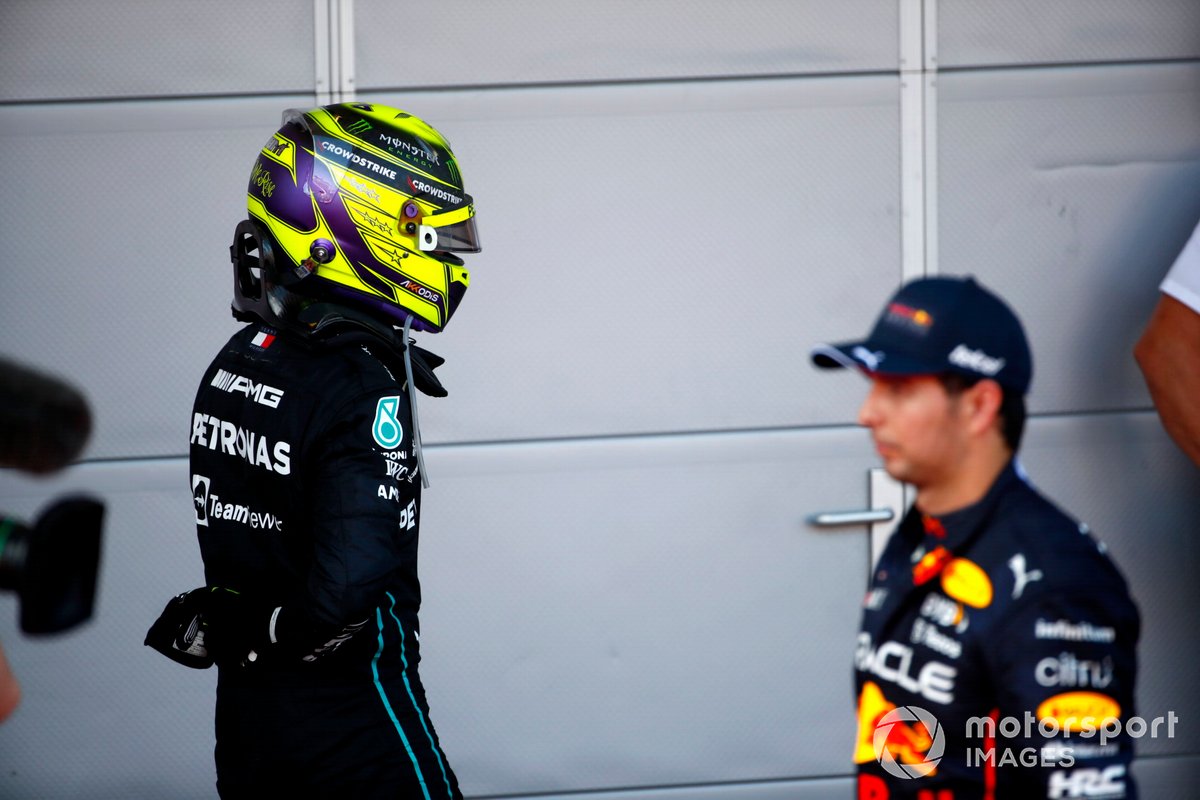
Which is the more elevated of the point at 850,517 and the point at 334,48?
the point at 334,48

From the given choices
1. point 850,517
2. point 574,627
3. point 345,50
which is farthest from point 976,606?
point 345,50

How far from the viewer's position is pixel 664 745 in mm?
4289

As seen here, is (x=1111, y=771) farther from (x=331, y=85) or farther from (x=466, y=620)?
(x=331, y=85)

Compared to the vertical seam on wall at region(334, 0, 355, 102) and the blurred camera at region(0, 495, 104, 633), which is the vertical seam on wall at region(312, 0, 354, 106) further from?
the blurred camera at region(0, 495, 104, 633)

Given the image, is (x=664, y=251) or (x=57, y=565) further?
(x=664, y=251)

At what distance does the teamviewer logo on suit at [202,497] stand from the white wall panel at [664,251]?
144 centimetres

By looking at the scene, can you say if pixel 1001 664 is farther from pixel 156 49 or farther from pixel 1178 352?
pixel 156 49

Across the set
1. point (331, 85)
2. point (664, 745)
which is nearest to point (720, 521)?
point (664, 745)

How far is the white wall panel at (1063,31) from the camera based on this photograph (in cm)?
422

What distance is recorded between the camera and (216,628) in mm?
2635

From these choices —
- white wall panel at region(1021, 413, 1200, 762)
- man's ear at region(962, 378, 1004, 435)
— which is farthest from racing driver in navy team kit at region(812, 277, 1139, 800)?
white wall panel at region(1021, 413, 1200, 762)

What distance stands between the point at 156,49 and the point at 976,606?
312cm

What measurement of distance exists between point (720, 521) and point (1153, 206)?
169 centimetres

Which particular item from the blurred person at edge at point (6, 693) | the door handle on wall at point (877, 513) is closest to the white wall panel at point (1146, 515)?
the door handle on wall at point (877, 513)
